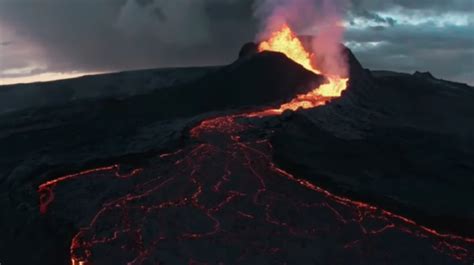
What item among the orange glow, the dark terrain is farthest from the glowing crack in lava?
the orange glow

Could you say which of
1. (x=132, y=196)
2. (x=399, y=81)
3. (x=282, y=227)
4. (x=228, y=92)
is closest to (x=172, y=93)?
(x=228, y=92)

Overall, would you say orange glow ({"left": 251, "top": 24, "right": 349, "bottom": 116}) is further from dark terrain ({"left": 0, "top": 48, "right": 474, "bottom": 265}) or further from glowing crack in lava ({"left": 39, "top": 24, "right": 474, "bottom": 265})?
glowing crack in lava ({"left": 39, "top": 24, "right": 474, "bottom": 265})

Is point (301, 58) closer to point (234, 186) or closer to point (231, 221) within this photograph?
point (234, 186)

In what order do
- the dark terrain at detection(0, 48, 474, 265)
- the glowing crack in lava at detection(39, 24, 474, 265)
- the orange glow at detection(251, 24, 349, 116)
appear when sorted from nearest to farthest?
the glowing crack in lava at detection(39, 24, 474, 265), the dark terrain at detection(0, 48, 474, 265), the orange glow at detection(251, 24, 349, 116)

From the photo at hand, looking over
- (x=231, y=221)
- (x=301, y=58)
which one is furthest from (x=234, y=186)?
(x=301, y=58)

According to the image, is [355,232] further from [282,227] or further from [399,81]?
[399,81]

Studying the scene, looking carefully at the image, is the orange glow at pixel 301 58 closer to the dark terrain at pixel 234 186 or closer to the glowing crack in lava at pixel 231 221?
the dark terrain at pixel 234 186

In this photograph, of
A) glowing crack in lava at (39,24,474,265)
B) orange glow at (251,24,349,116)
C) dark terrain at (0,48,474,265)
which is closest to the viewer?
glowing crack in lava at (39,24,474,265)
